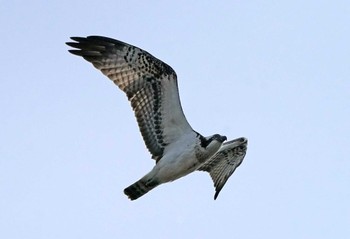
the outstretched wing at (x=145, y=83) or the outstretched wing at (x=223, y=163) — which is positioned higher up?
the outstretched wing at (x=145, y=83)

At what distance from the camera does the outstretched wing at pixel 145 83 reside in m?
18.0

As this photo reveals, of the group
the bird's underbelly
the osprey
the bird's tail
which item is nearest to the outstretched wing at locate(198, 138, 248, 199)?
the osprey

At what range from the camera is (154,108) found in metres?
18.4

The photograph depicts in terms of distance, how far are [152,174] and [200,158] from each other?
948 mm

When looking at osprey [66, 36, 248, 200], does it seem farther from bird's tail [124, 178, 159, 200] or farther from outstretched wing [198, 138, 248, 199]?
outstretched wing [198, 138, 248, 199]

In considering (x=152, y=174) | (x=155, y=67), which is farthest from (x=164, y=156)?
(x=155, y=67)

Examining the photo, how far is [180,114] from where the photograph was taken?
18344 mm

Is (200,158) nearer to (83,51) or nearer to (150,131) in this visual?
(150,131)

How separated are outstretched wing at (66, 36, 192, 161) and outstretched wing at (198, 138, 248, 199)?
2.09 metres

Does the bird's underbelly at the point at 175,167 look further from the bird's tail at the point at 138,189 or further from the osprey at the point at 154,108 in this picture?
the bird's tail at the point at 138,189

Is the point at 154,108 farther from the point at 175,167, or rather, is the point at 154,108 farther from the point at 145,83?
the point at 175,167

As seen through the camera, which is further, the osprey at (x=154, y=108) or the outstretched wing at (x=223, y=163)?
the outstretched wing at (x=223, y=163)

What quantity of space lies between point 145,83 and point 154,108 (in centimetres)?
52

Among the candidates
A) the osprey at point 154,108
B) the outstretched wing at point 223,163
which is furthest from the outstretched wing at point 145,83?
the outstretched wing at point 223,163
